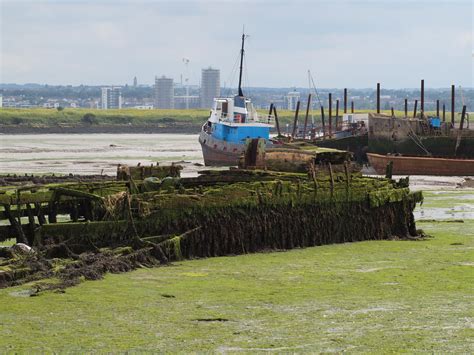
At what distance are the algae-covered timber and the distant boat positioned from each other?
138 ft

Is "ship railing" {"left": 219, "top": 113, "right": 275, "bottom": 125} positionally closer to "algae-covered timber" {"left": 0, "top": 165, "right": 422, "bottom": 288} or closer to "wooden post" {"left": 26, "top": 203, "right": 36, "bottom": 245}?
"algae-covered timber" {"left": 0, "top": 165, "right": 422, "bottom": 288}

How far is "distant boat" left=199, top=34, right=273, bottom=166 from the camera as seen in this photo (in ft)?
252

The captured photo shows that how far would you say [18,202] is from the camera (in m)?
27.0

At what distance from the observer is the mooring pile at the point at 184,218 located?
25.6m

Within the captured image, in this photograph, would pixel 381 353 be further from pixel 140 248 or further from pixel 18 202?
pixel 18 202

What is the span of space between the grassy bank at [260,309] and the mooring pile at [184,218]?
918 mm

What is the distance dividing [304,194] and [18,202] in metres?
8.23

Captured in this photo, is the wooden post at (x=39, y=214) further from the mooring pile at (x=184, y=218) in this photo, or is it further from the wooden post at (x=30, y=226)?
the wooden post at (x=30, y=226)

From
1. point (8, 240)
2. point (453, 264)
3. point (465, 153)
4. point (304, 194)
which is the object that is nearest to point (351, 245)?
point (304, 194)

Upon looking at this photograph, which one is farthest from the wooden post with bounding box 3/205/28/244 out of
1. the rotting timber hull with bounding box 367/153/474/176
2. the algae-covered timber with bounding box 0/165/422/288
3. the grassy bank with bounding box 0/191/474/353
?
the rotting timber hull with bounding box 367/153/474/176

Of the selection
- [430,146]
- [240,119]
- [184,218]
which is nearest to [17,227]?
[184,218]

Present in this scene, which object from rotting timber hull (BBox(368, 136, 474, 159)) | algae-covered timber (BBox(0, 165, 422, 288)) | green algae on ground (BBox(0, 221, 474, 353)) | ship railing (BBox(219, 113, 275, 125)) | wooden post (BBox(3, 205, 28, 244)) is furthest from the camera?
ship railing (BBox(219, 113, 275, 125))

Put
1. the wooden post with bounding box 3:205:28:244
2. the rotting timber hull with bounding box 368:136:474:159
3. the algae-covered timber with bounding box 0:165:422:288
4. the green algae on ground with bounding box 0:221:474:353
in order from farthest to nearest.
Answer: the rotting timber hull with bounding box 368:136:474:159 → the wooden post with bounding box 3:205:28:244 → the algae-covered timber with bounding box 0:165:422:288 → the green algae on ground with bounding box 0:221:474:353

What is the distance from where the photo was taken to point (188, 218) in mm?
28234
